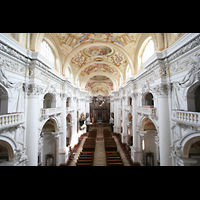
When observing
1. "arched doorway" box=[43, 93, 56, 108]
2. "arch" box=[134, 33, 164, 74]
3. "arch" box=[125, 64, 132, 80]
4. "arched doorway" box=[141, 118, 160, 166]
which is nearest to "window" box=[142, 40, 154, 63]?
"arch" box=[134, 33, 164, 74]

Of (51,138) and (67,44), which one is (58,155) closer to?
(51,138)

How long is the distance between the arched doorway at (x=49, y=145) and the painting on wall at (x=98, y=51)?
9423 millimetres

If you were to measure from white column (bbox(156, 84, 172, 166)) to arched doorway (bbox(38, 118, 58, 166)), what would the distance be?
27.2 feet

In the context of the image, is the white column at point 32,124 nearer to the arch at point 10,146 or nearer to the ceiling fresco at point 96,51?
the arch at point 10,146

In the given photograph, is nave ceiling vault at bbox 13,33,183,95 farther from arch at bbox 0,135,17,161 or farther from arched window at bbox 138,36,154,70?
arch at bbox 0,135,17,161

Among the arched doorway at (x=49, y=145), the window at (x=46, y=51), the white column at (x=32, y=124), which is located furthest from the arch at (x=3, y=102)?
the arched doorway at (x=49, y=145)

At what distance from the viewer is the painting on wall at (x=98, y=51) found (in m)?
13.4

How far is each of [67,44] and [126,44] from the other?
5.56 metres

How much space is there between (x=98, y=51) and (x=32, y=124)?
37.5 ft

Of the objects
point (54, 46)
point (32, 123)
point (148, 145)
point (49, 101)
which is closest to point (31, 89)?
point (32, 123)

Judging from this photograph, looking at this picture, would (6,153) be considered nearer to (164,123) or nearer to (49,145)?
(49,145)

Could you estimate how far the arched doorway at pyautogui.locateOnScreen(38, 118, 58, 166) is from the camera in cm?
A: 1017

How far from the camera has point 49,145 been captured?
1070cm
